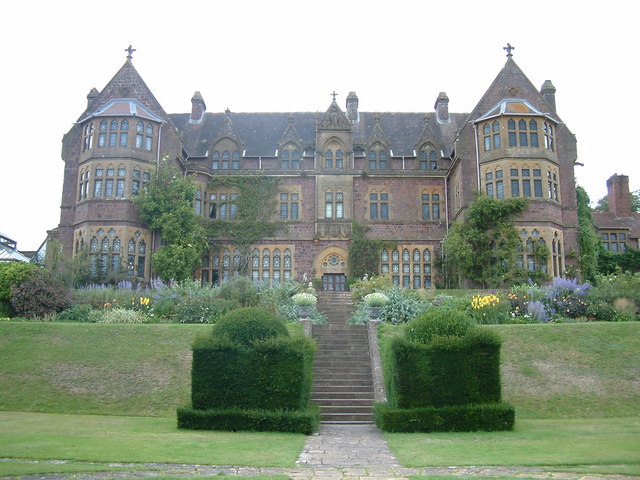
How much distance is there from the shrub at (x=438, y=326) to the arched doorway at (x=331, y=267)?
20289mm

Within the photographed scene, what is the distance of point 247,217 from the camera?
36.4 meters

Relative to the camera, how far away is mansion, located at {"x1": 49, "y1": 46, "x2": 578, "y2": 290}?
32344 millimetres

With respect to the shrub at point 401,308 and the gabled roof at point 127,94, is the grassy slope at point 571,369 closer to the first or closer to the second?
the shrub at point 401,308

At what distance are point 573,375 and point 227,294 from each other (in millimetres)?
14393

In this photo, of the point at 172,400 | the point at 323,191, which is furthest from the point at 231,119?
the point at 172,400

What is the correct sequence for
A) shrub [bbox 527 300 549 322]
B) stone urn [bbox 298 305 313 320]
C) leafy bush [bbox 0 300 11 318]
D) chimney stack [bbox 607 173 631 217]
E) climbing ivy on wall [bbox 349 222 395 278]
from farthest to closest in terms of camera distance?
chimney stack [bbox 607 173 631 217]
climbing ivy on wall [bbox 349 222 395 278]
leafy bush [bbox 0 300 11 318]
shrub [bbox 527 300 549 322]
stone urn [bbox 298 305 313 320]

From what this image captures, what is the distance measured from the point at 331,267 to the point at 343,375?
17.0 metres

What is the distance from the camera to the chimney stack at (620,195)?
50.2 metres

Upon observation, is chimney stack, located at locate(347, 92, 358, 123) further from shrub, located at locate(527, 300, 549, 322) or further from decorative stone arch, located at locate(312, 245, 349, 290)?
shrub, located at locate(527, 300, 549, 322)

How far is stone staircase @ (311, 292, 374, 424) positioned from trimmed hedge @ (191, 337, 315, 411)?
9.10 ft

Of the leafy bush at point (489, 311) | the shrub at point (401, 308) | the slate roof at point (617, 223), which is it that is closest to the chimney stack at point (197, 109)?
the shrub at point (401, 308)

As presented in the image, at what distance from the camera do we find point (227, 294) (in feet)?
87.7

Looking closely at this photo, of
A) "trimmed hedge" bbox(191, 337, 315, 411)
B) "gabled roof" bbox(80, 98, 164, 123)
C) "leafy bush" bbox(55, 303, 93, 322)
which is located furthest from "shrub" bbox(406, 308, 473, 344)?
"gabled roof" bbox(80, 98, 164, 123)

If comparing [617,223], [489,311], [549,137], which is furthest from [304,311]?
[617,223]
